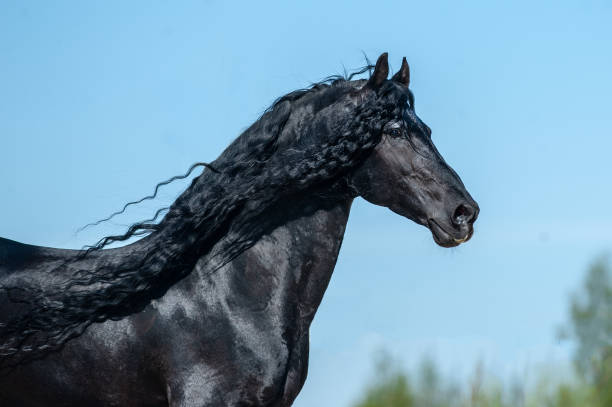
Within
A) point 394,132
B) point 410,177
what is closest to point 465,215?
point 410,177

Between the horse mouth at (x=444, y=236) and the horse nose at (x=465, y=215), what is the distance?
0.05 m

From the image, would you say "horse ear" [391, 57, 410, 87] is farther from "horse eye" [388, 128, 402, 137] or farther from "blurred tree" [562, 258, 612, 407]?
"blurred tree" [562, 258, 612, 407]

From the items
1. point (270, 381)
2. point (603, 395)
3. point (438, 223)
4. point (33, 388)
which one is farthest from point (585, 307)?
point (33, 388)

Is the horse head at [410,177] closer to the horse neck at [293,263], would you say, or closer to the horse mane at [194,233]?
the horse mane at [194,233]

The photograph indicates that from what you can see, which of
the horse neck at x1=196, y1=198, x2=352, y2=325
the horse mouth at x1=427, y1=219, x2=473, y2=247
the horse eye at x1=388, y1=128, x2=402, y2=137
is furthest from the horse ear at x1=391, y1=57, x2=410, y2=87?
the horse mouth at x1=427, y1=219, x2=473, y2=247

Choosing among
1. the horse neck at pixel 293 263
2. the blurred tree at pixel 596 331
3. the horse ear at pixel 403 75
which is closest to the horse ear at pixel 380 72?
the horse ear at pixel 403 75

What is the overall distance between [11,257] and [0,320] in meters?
0.35

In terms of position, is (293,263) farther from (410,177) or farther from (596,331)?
(596,331)

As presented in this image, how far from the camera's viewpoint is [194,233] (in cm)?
443

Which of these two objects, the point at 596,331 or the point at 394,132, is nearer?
the point at 394,132

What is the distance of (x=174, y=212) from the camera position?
4.52 meters

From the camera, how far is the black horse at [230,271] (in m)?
4.24

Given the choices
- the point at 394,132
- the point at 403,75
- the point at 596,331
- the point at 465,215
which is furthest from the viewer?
the point at 596,331

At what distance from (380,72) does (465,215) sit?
88 cm
